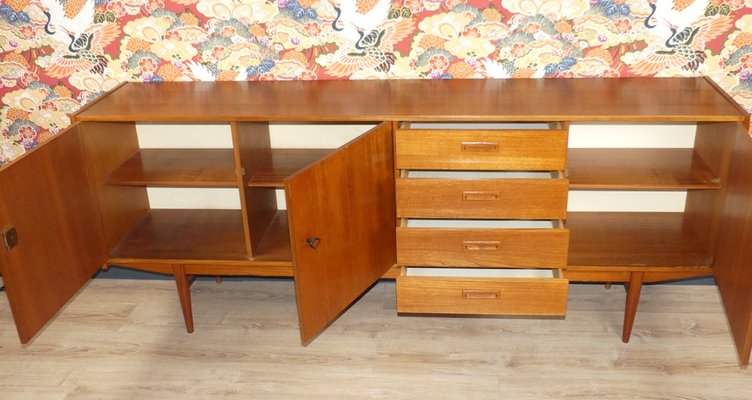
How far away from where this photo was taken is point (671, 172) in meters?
2.26

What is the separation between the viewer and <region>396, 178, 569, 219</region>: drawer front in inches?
82.8

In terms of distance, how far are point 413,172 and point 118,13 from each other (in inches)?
43.2

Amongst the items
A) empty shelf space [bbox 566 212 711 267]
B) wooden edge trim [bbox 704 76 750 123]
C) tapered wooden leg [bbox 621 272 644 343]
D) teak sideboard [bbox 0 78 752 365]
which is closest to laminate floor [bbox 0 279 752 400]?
tapered wooden leg [bbox 621 272 644 343]

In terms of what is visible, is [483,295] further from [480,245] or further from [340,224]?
[340,224]

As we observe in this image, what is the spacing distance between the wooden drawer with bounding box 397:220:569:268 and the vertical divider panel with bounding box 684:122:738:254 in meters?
0.46

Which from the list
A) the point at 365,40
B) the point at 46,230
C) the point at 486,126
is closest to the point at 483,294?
the point at 486,126

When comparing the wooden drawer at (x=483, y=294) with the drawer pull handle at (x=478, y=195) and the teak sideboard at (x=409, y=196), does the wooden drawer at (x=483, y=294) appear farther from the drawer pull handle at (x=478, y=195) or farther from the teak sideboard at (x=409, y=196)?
the drawer pull handle at (x=478, y=195)

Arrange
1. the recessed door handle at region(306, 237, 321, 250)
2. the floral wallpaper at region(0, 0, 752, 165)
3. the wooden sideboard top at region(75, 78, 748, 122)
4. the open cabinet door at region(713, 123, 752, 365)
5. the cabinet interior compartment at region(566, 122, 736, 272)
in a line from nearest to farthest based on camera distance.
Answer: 1. the open cabinet door at region(713, 123, 752, 365)
2. the recessed door handle at region(306, 237, 321, 250)
3. the wooden sideboard top at region(75, 78, 748, 122)
4. the cabinet interior compartment at region(566, 122, 736, 272)
5. the floral wallpaper at region(0, 0, 752, 165)

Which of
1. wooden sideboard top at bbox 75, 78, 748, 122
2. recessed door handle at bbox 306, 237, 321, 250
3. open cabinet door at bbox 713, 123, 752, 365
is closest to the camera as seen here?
open cabinet door at bbox 713, 123, 752, 365

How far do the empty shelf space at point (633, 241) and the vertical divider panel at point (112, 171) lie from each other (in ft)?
4.80

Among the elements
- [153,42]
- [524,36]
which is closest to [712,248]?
[524,36]

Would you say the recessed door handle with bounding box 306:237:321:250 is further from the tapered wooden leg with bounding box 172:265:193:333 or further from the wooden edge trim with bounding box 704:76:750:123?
the wooden edge trim with bounding box 704:76:750:123

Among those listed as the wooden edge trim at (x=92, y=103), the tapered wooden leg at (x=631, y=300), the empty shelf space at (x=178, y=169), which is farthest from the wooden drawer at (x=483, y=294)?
the wooden edge trim at (x=92, y=103)

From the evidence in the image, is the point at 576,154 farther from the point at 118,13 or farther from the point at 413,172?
the point at 118,13
